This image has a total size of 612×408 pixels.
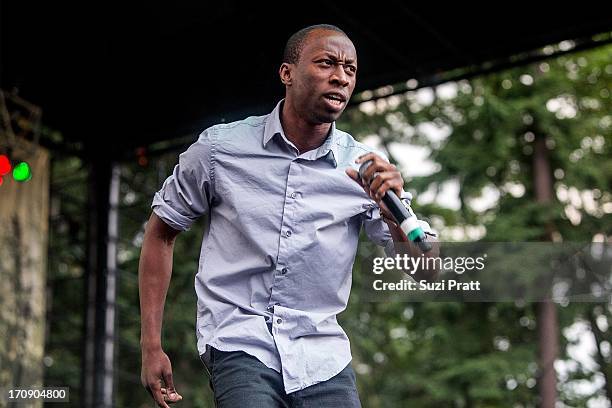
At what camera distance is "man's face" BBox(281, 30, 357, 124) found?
2.29m

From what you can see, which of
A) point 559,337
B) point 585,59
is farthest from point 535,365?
point 585,59

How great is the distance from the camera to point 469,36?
7109mm

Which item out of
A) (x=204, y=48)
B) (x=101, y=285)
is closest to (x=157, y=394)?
(x=204, y=48)

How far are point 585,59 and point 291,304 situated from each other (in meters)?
13.8

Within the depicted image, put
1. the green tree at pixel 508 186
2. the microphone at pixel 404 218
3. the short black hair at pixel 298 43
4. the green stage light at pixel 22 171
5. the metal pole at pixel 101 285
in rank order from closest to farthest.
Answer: the microphone at pixel 404 218, the short black hair at pixel 298 43, the green stage light at pixel 22 171, the metal pole at pixel 101 285, the green tree at pixel 508 186

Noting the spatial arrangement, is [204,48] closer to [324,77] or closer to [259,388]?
[324,77]

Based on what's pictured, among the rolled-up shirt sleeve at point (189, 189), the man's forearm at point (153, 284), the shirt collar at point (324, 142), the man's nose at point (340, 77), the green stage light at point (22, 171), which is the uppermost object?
the green stage light at point (22, 171)

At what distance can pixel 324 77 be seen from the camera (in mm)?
2297

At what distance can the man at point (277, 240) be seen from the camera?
2111 millimetres

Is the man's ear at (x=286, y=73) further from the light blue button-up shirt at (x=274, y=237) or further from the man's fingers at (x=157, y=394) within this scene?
the man's fingers at (x=157, y=394)

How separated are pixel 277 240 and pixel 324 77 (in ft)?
1.37

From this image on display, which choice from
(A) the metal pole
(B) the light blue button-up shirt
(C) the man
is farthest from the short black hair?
(A) the metal pole

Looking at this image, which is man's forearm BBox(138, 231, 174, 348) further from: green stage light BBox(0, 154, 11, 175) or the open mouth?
green stage light BBox(0, 154, 11, 175)

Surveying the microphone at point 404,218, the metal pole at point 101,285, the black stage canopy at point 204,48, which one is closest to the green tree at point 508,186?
the metal pole at point 101,285
